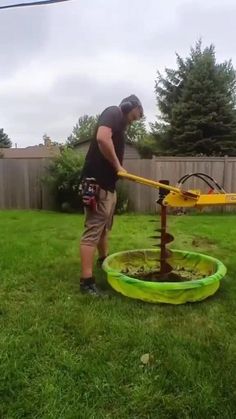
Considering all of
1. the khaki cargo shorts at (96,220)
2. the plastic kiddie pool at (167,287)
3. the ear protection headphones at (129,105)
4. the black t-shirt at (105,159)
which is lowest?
the plastic kiddie pool at (167,287)

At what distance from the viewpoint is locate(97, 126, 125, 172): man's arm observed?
3.39 metres

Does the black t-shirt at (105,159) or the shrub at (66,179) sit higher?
the black t-shirt at (105,159)

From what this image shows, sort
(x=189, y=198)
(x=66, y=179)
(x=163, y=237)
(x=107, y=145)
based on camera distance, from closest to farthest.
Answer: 1. (x=107, y=145)
2. (x=189, y=198)
3. (x=163, y=237)
4. (x=66, y=179)

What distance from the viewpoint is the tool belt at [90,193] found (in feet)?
11.4

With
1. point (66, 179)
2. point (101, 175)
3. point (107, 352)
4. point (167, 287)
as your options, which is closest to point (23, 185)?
point (66, 179)

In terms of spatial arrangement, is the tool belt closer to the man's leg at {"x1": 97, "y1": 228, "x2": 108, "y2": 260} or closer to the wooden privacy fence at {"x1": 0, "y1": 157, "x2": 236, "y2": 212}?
the man's leg at {"x1": 97, "y1": 228, "x2": 108, "y2": 260}

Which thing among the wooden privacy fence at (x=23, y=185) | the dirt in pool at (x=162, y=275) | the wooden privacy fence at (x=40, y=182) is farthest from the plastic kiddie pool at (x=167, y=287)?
the wooden privacy fence at (x=23, y=185)

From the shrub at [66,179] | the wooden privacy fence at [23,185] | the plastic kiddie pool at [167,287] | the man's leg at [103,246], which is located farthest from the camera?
the wooden privacy fence at [23,185]

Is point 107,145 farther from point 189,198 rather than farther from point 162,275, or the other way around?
point 162,275

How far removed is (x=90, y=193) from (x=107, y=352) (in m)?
1.41

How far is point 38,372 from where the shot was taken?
224cm

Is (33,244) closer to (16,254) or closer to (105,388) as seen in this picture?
(16,254)

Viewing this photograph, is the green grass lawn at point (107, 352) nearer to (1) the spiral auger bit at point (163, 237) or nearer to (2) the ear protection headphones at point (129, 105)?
(1) the spiral auger bit at point (163, 237)

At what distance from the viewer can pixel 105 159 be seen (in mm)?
3539
